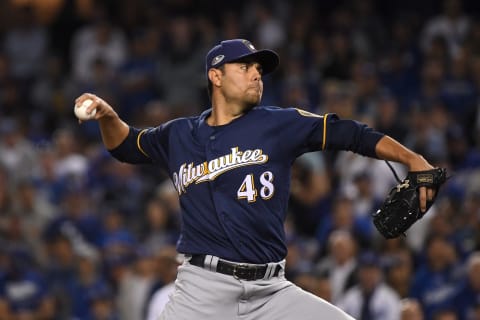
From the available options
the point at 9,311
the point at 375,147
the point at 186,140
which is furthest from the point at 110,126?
the point at 9,311

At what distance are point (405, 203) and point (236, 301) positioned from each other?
91 cm

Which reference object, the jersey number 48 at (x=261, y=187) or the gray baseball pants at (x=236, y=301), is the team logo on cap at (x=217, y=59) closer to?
the jersey number 48 at (x=261, y=187)

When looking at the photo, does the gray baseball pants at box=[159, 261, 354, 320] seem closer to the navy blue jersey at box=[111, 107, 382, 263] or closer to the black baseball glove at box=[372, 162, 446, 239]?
the navy blue jersey at box=[111, 107, 382, 263]

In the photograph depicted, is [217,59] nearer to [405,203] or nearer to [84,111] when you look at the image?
[84,111]

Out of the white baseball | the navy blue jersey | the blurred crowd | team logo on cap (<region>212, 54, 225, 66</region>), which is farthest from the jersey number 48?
the blurred crowd

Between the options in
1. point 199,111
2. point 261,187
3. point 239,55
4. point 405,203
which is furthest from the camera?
point 199,111

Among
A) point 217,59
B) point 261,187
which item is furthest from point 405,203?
point 217,59

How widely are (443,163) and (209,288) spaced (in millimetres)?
5462

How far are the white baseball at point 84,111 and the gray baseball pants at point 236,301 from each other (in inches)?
35.7

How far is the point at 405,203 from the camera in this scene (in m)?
4.89

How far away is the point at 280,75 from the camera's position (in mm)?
12477

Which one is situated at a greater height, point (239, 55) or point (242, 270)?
point (239, 55)

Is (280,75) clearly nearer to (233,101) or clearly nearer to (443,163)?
(443,163)

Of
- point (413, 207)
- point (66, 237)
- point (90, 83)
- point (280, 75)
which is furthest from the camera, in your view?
point (90, 83)
